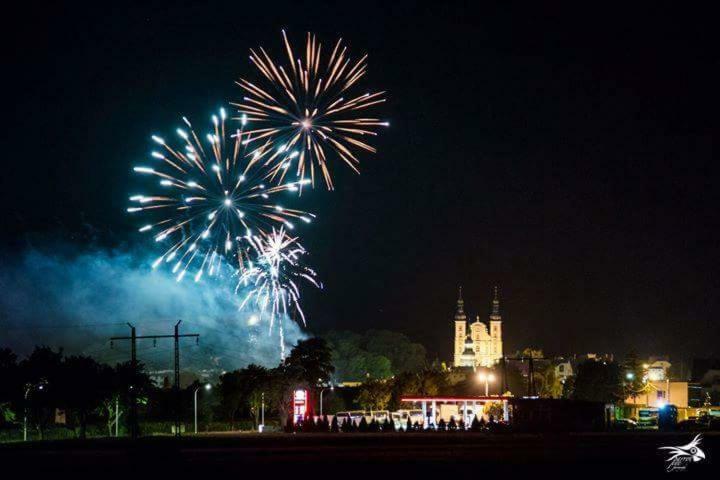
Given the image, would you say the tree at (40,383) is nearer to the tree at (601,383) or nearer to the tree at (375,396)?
the tree at (375,396)

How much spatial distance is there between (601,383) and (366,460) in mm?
76765

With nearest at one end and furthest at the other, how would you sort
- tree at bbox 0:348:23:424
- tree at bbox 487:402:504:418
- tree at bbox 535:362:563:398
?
tree at bbox 0:348:23:424 < tree at bbox 487:402:504:418 < tree at bbox 535:362:563:398

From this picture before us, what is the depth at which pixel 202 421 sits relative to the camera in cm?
8912

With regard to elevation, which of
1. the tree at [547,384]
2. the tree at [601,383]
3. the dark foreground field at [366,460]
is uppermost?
the dark foreground field at [366,460]

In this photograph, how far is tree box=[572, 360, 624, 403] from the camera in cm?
10531

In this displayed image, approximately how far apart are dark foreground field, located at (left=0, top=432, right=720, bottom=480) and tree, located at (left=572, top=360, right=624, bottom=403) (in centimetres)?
5955

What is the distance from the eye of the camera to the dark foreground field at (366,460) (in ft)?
97.7

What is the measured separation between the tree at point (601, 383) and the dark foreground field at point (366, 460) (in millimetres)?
59548

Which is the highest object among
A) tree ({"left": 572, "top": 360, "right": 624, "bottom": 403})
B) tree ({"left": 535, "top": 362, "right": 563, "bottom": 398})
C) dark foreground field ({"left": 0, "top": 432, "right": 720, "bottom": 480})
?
dark foreground field ({"left": 0, "top": 432, "right": 720, "bottom": 480})

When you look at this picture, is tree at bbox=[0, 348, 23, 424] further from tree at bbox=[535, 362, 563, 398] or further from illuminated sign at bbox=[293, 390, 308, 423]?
tree at bbox=[535, 362, 563, 398]

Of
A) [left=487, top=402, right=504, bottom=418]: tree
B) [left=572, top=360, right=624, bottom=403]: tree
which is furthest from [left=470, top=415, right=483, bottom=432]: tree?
[left=572, top=360, right=624, bottom=403]: tree

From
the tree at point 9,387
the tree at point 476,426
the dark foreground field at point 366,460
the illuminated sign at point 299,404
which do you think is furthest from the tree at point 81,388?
the tree at point 476,426

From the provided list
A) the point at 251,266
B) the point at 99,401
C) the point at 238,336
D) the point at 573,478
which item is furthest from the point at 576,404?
the point at 238,336

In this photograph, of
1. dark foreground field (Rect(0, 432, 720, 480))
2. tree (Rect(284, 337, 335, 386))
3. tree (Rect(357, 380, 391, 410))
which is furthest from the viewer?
tree (Rect(357, 380, 391, 410))
